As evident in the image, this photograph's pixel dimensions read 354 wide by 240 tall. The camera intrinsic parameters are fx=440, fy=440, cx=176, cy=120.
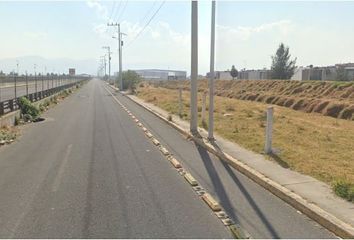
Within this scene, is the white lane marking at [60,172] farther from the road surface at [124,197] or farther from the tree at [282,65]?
the tree at [282,65]

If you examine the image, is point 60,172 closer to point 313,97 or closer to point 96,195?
point 96,195

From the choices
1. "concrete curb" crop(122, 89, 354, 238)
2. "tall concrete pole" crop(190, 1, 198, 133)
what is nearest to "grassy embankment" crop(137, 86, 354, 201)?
"concrete curb" crop(122, 89, 354, 238)

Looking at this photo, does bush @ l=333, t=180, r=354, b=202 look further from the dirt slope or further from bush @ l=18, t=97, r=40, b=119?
the dirt slope

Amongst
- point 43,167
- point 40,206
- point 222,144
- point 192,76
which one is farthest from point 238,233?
point 192,76

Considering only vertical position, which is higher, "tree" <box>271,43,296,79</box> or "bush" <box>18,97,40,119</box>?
"tree" <box>271,43,296,79</box>

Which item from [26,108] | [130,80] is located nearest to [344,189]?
[26,108]

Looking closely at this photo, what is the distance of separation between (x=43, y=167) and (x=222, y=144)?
5.49m

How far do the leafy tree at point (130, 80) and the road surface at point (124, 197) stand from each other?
54111 millimetres

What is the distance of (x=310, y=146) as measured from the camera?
13.0 meters

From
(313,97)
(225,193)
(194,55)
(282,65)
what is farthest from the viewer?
(282,65)

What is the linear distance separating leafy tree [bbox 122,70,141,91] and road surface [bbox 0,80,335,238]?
54111 mm

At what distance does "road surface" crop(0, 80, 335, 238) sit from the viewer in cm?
587

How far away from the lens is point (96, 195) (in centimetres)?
757

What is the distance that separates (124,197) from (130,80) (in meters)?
62.4
